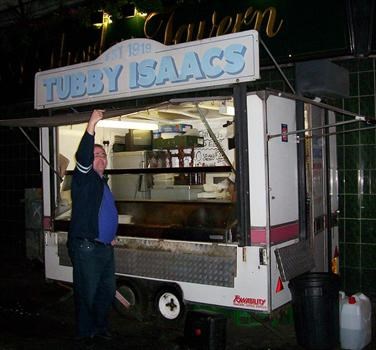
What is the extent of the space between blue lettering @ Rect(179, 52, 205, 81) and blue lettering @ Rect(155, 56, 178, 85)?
0.10 m

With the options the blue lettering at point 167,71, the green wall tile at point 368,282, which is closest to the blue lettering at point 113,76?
the blue lettering at point 167,71

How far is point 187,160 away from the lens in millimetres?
6277

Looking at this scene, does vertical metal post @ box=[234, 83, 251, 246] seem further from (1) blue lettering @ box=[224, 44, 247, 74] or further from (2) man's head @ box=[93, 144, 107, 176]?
(2) man's head @ box=[93, 144, 107, 176]

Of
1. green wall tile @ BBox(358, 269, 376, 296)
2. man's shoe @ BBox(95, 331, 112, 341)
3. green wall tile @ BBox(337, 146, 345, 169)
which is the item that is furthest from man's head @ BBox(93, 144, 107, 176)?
green wall tile @ BBox(358, 269, 376, 296)

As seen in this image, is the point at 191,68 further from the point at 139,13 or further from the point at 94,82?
the point at 139,13

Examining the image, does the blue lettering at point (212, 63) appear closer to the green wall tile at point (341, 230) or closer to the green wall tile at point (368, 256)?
the green wall tile at point (341, 230)

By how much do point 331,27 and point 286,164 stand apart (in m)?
2.23

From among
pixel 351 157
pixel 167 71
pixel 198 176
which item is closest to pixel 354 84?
pixel 351 157

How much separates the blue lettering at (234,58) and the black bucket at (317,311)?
7.10 feet

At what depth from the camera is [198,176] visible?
620cm

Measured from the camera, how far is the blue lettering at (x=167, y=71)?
529 centimetres

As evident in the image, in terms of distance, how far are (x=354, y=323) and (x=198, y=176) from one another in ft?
7.98

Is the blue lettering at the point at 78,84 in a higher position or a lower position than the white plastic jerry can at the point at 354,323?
higher

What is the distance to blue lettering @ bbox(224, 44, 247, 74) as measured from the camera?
15.8 feet
